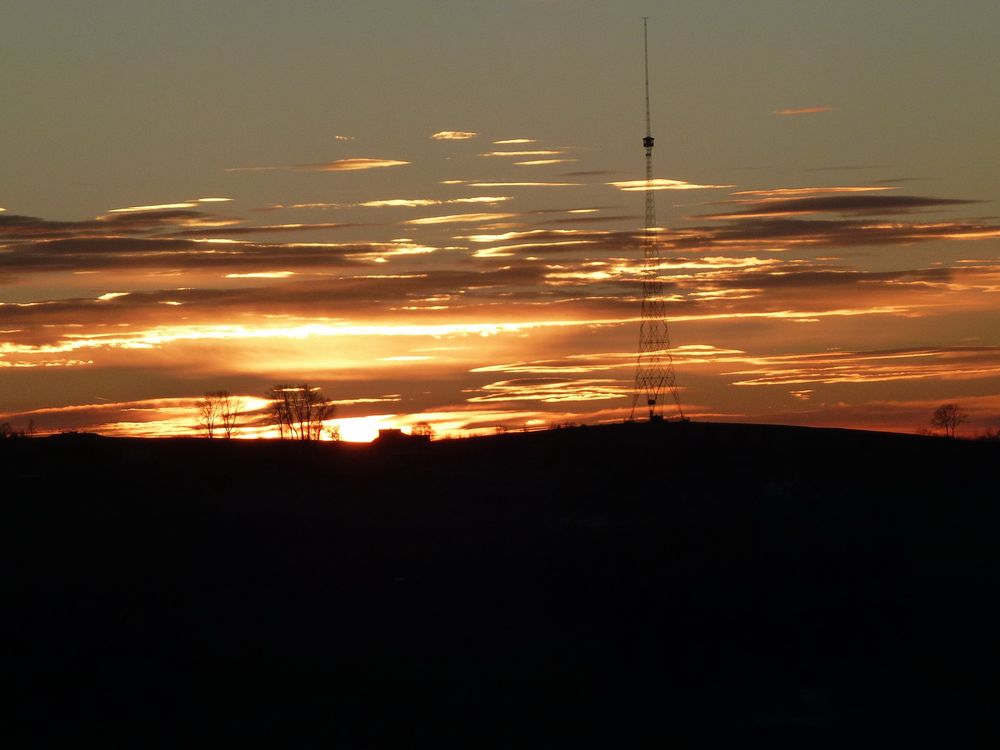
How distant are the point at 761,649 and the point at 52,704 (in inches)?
1093

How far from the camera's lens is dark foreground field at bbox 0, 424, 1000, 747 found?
171 feet

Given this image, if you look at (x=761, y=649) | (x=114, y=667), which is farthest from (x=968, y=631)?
(x=114, y=667)

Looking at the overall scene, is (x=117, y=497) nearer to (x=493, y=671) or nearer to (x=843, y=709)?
(x=493, y=671)

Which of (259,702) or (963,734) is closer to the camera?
(963,734)

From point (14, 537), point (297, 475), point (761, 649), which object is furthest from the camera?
point (297, 475)

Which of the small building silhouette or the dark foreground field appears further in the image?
the small building silhouette

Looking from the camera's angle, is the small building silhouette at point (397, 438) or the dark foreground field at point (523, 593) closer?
the dark foreground field at point (523, 593)

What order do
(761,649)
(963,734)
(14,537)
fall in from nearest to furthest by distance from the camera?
(963,734)
(761,649)
(14,537)

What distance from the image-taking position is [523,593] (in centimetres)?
6431

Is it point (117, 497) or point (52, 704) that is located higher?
point (117, 497)

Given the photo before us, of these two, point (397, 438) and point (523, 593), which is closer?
point (523, 593)

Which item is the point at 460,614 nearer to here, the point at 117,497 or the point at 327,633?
the point at 327,633

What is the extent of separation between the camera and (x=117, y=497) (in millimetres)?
84000

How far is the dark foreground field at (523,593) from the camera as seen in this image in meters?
52.0
